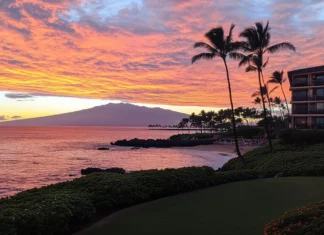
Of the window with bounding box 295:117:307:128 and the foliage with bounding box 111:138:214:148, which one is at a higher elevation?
the window with bounding box 295:117:307:128

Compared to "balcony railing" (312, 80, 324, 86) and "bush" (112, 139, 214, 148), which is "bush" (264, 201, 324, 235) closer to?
"balcony railing" (312, 80, 324, 86)

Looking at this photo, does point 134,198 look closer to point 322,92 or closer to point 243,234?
point 243,234

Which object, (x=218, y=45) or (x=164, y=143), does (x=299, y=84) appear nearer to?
(x=218, y=45)

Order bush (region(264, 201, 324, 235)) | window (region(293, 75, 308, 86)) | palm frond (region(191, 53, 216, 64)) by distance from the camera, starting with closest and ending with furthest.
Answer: bush (region(264, 201, 324, 235)), palm frond (region(191, 53, 216, 64)), window (region(293, 75, 308, 86))

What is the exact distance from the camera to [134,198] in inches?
422

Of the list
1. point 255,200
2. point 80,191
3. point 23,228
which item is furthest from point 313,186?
point 23,228

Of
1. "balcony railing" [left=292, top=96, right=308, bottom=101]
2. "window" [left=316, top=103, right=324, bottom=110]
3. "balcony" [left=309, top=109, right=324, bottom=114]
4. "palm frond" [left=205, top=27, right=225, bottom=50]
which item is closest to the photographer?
"palm frond" [left=205, top=27, right=225, bottom=50]

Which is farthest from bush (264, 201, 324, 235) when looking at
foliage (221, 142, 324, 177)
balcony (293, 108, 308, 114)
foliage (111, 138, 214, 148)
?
foliage (111, 138, 214, 148)

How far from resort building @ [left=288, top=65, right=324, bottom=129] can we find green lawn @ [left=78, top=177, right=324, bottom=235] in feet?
118

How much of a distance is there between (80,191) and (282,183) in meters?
9.11

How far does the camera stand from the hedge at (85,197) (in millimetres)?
6848

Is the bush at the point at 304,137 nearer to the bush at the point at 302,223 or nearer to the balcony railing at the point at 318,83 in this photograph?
the balcony railing at the point at 318,83

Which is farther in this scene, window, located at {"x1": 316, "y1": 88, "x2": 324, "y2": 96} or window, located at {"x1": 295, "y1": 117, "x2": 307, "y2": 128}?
window, located at {"x1": 295, "y1": 117, "x2": 307, "y2": 128}

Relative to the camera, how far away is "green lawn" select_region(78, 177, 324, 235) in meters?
8.04
